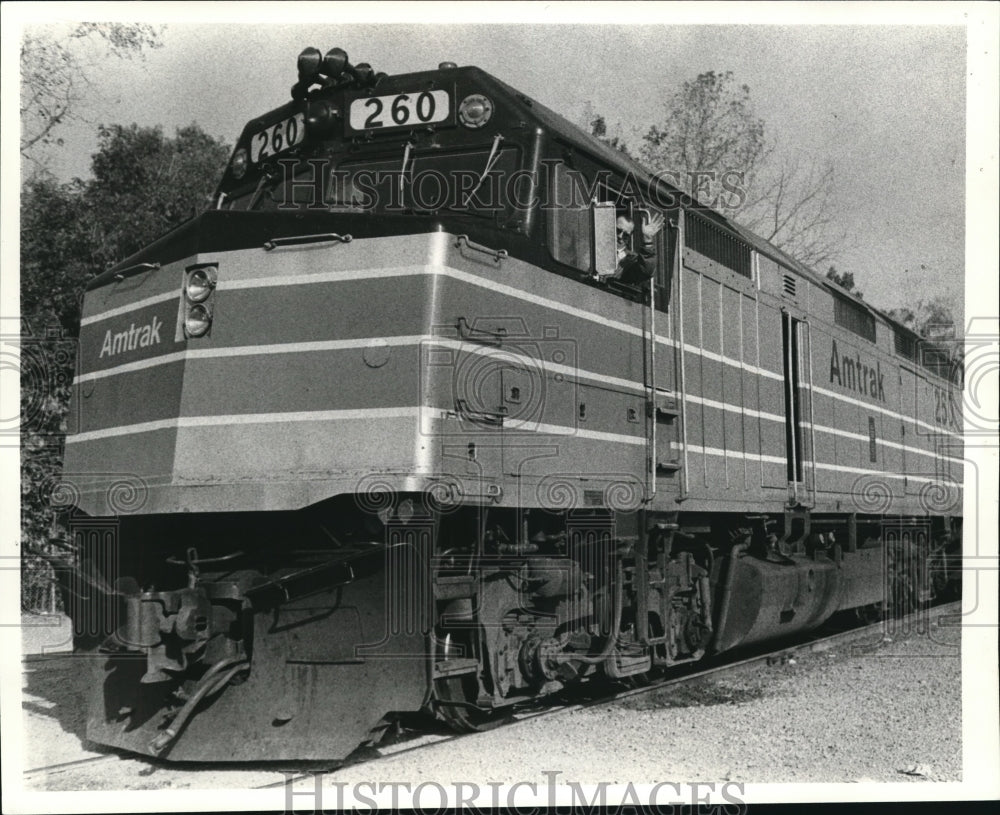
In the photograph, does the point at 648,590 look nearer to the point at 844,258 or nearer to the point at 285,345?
the point at 285,345

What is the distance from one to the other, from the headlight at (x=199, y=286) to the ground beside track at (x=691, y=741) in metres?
2.73

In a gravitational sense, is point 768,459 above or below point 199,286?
below

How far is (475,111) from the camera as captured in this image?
6973 mm

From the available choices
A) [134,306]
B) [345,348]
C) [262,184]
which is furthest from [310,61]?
[345,348]

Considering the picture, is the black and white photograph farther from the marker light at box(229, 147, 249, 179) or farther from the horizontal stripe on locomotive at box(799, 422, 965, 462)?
the horizontal stripe on locomotive at box(799, 422, 965, 462)

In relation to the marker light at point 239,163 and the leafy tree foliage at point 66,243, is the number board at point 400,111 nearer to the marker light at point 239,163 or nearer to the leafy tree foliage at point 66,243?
the marker light at point 239,163

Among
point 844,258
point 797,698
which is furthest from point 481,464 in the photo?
point 844,258

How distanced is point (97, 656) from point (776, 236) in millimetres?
20379

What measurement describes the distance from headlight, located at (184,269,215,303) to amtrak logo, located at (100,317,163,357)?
0.34 metres

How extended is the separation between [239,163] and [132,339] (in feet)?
6.15

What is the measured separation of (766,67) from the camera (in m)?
9.52

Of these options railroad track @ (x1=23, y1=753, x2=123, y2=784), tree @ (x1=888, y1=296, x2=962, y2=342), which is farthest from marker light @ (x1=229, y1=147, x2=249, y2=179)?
tree @ (x1=888, y1=296, x2=962, y2=342)

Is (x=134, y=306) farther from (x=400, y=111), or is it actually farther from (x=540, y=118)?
(x=540, y=118)

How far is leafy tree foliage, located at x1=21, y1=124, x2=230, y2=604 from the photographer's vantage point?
14102 millimetres
